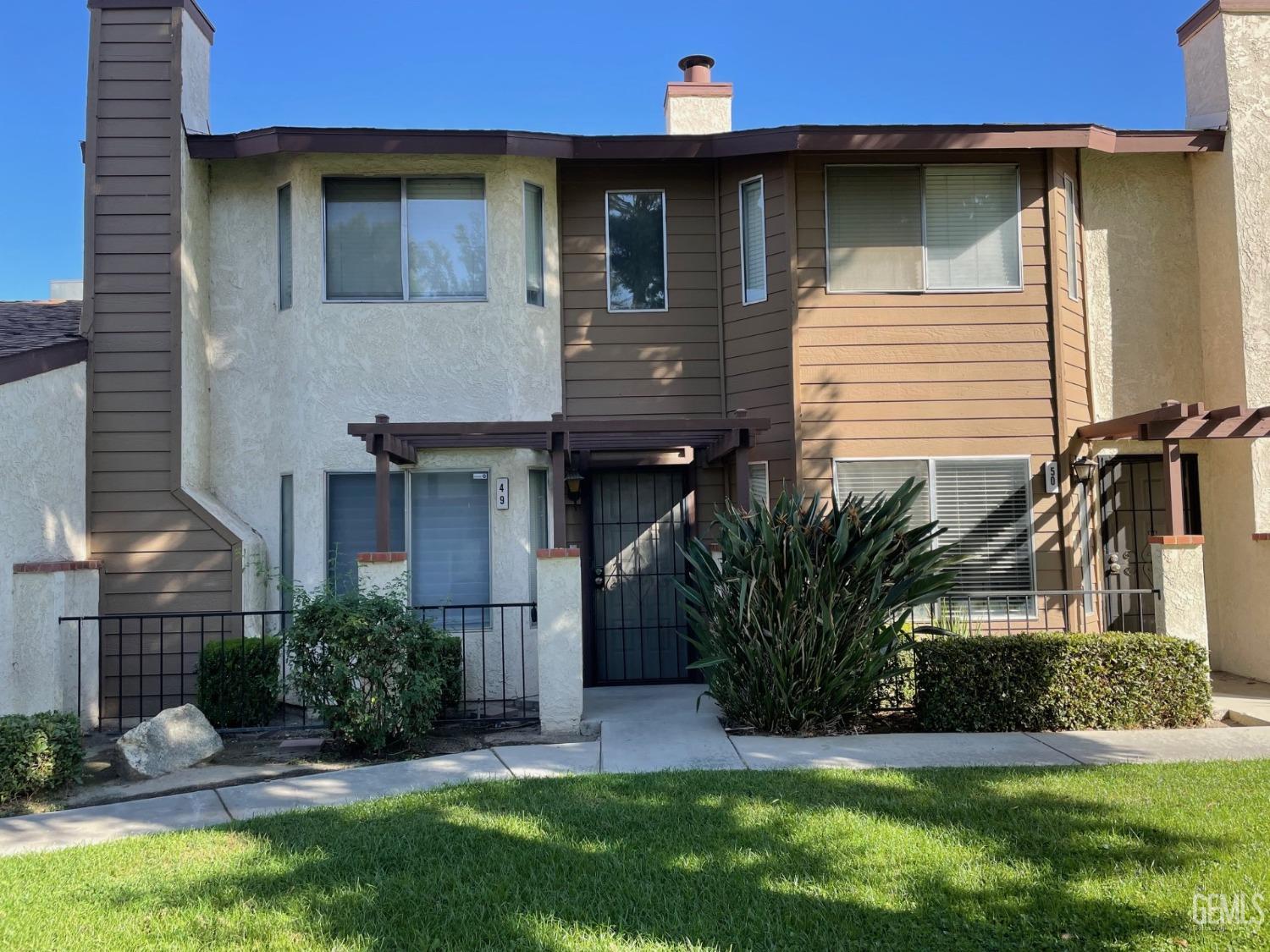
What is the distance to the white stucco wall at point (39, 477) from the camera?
8.09 meters

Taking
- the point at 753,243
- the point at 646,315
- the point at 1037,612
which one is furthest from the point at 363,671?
the point at 1037,612

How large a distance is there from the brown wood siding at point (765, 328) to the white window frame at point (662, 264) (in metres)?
0.62

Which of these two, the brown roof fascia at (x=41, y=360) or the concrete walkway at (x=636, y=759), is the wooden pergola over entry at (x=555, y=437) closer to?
the concrete walkway at (x=636, y=759)

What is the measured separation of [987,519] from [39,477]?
366 inches

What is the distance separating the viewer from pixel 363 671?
6.98m

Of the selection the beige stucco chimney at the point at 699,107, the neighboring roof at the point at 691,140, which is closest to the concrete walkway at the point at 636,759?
the neighboring roof at the point at 691,140

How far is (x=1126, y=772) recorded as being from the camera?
5.90m

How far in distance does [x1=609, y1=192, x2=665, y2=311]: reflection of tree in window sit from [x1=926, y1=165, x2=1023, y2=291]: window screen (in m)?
2.93

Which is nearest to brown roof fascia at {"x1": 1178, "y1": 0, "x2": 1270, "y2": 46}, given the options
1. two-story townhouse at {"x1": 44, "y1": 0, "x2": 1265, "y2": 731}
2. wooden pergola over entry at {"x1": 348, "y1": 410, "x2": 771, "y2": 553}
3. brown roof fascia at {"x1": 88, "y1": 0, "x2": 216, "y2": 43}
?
two-story townhouse at {"x1": 44, "y1": 0, "x2": 1265, "y2": 731}

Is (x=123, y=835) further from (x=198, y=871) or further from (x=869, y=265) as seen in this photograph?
(x=869, y=265)

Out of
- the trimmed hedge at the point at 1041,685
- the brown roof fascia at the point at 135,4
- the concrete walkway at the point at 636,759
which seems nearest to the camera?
the concrete walkway at the point at 636,759

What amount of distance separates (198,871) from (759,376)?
7.11 meters

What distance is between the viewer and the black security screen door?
10109 mm

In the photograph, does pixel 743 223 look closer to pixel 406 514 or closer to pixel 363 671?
pixel 406 514
